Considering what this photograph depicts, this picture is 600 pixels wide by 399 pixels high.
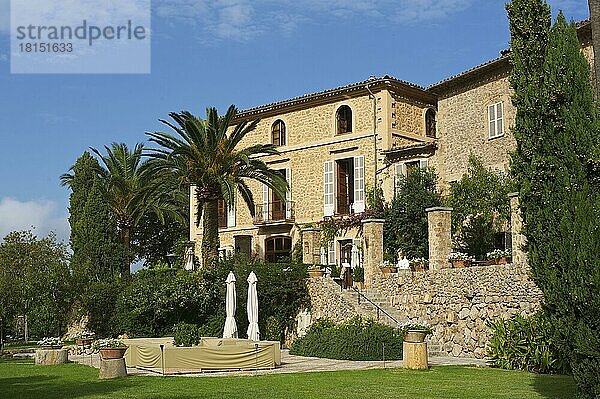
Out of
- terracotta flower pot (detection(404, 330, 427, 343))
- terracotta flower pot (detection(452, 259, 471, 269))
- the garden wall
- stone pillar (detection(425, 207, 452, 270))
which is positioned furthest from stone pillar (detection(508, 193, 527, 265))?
terracotta flower pot (detection(404, 330, 427, 343))

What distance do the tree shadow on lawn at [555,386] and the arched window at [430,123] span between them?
18.3 metres

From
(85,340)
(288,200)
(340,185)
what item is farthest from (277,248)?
(85,340)

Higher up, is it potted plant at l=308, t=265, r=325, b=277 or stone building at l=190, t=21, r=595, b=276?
stone building at l=190, t=21, r=595, b=276

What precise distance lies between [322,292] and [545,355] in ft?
32.4

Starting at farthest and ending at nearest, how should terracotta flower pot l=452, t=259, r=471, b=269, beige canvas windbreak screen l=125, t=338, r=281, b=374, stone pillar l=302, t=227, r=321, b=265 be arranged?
stone pillar l=302, t=227, r=321, b=265 → terracotta flower pot l=452, t=259, r=471, b=269 → beige canvas windbreak screen l=125, t=338, r=281, b=374

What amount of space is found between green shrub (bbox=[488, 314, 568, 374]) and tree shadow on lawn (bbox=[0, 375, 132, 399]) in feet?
27.1

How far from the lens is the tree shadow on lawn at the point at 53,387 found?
44.0 ft

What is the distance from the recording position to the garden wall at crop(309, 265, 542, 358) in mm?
→ 18369

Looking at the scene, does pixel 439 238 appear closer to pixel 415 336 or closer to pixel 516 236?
pixel 516 236

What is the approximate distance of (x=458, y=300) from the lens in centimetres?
2016

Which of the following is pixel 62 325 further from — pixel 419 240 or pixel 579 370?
pixel 579 370

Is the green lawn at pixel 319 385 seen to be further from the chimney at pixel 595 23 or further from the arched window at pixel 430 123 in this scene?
the arched window at pixel 430 123

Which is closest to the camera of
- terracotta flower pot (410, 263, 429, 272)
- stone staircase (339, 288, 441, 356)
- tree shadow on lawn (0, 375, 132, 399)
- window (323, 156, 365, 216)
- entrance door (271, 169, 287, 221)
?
tree shadow on lawn (0, 375, 132, 399)

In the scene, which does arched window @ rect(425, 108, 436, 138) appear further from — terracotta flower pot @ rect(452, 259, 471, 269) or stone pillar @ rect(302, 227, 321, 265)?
terracotta flower pot @ rect(452, 259, 471, 269)
